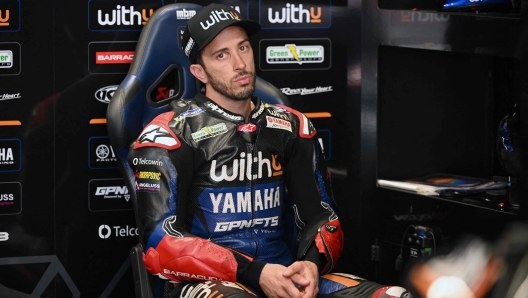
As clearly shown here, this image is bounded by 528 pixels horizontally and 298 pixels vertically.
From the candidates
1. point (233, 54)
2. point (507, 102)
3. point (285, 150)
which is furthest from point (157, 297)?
point (507, 102)

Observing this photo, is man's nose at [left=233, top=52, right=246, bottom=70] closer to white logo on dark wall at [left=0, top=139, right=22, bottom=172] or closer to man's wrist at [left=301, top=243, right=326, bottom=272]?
man's wrist at [left=301, top=243, right=326, bottom=272]

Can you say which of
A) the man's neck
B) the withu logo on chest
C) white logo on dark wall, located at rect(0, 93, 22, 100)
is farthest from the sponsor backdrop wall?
the withu logo on chest

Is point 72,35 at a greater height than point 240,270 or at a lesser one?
greater

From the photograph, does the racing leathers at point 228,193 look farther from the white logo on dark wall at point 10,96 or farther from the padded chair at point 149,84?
the white logo on dark wall at point 10,96

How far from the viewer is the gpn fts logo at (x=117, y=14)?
3551 mm

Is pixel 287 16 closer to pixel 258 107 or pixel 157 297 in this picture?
pixel 258 107

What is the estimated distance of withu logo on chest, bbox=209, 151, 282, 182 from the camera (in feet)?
8.80

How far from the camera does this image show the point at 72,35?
3539 millimetres

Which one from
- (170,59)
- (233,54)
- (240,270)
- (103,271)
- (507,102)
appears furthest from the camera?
(103,271)

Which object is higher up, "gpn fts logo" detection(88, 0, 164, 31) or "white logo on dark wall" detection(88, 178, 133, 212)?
"gpn fts logo" detection(88, 0, 164, 31)

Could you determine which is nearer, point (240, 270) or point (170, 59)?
point (240, 270)

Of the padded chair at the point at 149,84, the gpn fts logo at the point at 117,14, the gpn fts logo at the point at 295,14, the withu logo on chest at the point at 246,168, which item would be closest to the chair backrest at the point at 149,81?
the padded chair at the point at 149,84

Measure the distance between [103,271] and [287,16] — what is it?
1382mm

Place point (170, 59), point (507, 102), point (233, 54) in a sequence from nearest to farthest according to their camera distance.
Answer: point (233, 54) < point (170, 59) < point (507, 102)
